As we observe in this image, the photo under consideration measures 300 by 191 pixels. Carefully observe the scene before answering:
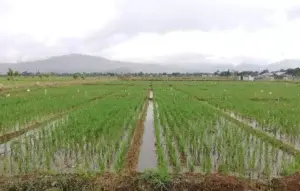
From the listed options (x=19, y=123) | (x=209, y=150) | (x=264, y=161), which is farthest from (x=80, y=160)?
(x=19, y=123)

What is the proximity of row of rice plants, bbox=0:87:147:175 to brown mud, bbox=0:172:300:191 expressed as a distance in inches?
29.3

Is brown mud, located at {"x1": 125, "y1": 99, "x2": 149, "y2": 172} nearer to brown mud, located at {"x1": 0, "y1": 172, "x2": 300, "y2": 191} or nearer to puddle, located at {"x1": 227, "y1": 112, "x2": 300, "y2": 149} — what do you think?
brown mud, located at {"x1": 0, "y1": 172, "x2": 300, "y2": 191}

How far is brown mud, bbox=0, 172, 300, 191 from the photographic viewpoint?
5480 mm

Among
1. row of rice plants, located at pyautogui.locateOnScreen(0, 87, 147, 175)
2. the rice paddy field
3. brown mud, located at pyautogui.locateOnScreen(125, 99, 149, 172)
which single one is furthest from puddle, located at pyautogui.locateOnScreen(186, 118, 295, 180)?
row of rice plants, located at pyautogui.locateOnScreen(0, 87, 147, 175)

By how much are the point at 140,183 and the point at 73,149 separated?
11.3 ft

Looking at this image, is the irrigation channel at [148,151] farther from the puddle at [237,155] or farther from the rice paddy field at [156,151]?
the puddle at [237,155]

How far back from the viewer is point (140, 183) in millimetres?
5551

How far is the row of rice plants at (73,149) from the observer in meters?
7.13

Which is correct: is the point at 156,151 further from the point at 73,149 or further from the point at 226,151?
the point at 73,149

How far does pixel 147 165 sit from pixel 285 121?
23.8 feet

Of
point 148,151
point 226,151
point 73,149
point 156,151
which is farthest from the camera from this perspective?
point 148,151

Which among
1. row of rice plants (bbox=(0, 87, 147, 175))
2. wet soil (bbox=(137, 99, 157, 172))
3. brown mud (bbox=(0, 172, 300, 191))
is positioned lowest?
wet soil (bbox=(137, 99, 157, 172))

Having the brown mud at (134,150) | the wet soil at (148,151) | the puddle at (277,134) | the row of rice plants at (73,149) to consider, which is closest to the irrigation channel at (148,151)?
the wet soil at (148,151)

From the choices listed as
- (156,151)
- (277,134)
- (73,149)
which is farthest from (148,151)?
(277,134)
